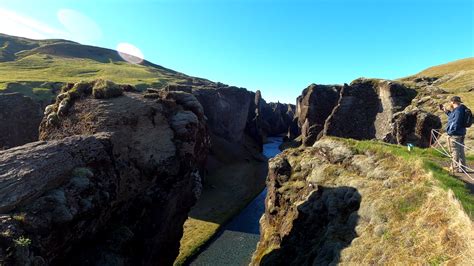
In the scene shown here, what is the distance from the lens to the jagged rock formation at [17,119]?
56969 mm

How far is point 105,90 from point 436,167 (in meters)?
31.3

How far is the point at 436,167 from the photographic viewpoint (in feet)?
66.9

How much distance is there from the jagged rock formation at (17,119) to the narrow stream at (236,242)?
37.2 meters

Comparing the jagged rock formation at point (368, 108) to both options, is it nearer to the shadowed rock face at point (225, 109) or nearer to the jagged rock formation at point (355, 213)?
the jagged rock formation at point (355, 213)

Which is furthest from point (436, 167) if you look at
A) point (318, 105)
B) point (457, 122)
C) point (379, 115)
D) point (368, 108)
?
Result: point (318, 105)

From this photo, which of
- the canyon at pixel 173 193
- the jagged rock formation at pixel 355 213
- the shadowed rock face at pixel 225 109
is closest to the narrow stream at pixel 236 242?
the canyon at pixel 173 193

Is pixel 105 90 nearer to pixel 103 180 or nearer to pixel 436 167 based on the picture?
pixel 103 180

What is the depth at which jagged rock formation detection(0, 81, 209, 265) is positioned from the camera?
68.5ft

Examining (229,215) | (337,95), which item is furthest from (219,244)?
(337,95)

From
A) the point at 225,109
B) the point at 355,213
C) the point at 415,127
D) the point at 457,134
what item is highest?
the point at 457,134

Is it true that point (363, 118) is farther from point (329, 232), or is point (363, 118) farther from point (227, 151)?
point (329, 232)

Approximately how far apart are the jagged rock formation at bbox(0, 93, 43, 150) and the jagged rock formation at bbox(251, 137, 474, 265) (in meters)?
46.1

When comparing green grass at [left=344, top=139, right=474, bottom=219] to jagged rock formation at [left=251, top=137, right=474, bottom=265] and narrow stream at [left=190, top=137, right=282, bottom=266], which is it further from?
narrow stream at [left=190, top=137, right=282, bottom=266]

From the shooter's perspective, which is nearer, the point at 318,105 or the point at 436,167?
the point at 436,167
